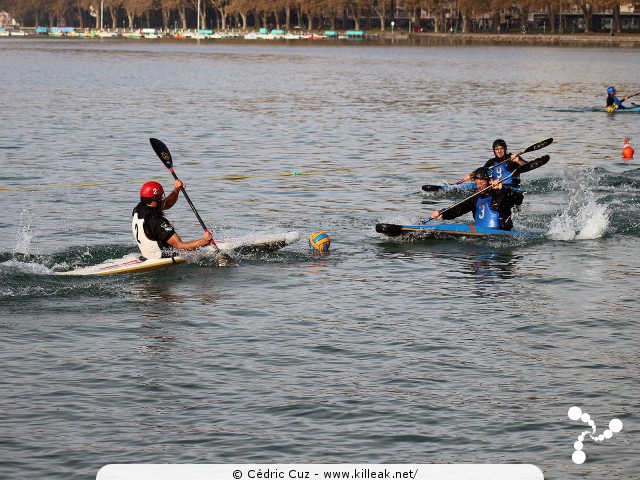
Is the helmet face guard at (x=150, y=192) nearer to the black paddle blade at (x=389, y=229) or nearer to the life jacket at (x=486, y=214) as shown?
the black paddle blade at (x=389, y=229)

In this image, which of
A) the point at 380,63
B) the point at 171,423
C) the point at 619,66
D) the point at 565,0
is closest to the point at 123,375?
the point at 171,423

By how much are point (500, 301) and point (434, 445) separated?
21.1ft

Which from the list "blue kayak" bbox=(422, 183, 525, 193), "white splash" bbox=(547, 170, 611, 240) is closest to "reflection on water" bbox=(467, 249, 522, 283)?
"white splash" bbox=(547, 170, 611, 240)

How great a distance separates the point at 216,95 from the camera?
72.4 meters

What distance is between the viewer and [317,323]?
1712 cm

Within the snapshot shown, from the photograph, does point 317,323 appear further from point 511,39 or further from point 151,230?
point 511,39

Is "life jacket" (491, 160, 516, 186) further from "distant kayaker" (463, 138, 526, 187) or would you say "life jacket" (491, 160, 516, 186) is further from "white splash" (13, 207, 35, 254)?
"white splash" (13, 207, 35, 254)

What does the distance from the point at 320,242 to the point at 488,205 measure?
3370 millimetres

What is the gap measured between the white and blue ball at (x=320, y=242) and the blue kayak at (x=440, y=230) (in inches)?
45.8

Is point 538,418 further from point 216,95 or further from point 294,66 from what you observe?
point 294,66

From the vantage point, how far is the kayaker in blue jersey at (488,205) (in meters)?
22.6

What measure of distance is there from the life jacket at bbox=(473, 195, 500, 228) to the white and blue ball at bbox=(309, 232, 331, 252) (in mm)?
3041
